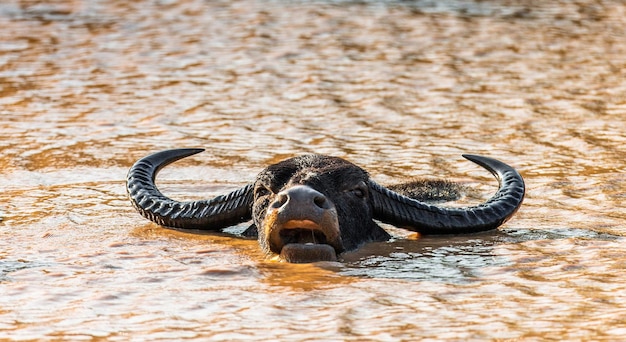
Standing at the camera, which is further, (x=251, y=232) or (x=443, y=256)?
(x=251, y=232)

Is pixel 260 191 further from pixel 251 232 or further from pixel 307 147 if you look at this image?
pixel 307 147

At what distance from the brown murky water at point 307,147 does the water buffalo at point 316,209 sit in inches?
5.1

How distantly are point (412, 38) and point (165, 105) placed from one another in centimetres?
517

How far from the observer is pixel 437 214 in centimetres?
782

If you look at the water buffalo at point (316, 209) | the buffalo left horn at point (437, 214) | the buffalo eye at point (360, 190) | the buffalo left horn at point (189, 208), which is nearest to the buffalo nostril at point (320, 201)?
the water buffalo at point (316, 209)

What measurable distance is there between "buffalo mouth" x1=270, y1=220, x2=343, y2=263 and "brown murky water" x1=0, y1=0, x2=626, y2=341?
0.37 ft

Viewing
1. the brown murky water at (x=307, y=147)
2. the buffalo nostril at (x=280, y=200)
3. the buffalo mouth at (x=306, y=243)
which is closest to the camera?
the brown murky water at (x=307, y=147)

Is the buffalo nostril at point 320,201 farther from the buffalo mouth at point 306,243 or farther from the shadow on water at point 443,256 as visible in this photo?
the shadow on water at point 443,256

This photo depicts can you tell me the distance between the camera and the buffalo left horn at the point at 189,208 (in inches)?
309

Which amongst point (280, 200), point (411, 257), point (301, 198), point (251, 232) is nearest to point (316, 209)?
point (301, 198)

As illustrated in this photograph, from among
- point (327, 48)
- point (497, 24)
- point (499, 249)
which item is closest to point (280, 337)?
point (499, 249)

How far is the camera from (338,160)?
7711mm

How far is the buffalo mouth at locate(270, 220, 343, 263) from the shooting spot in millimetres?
6824

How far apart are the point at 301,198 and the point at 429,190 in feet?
8.45
